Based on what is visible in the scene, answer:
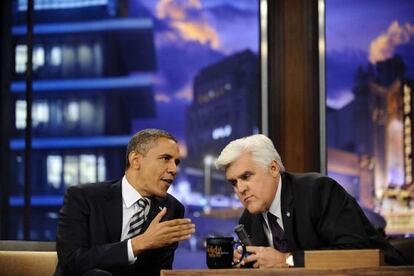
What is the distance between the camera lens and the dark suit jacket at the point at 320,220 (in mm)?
2402

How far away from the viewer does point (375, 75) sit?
4578mm

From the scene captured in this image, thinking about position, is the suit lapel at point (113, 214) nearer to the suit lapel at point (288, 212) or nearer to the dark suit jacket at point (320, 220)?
the dark suit jacket at point (320, 220)

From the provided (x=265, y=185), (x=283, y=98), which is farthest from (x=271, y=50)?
(x=265, y=185)

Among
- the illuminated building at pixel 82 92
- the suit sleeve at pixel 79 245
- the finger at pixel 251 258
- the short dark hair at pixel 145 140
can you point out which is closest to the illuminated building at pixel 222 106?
the illuminated building at pixel 82 92

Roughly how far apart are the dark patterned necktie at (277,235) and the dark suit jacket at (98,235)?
387mm

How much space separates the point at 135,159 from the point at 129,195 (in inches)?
5.7

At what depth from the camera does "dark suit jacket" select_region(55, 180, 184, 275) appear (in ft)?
7.98

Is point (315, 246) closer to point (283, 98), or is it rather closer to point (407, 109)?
point (283, 98)

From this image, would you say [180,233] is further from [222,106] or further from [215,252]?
[222,106]

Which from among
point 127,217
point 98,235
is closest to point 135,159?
point 127,217

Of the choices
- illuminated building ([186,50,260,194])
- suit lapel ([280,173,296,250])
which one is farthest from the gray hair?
illuminated building ([186,50,260,194])

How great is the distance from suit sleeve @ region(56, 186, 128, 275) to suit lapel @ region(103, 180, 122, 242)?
7 centimetres

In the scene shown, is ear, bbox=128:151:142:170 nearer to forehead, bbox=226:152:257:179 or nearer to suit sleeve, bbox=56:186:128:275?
suit sleeve, bbox=56:186:128:275

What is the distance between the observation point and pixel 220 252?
2.13 m
